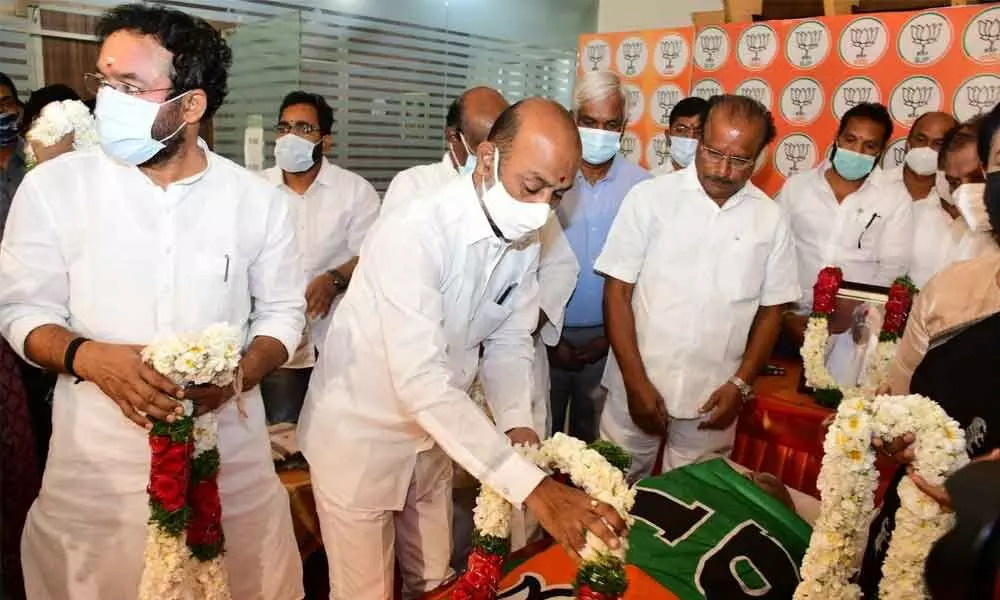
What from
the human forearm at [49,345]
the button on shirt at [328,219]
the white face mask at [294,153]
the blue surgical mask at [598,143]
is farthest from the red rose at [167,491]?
the white face mask at [294,153]

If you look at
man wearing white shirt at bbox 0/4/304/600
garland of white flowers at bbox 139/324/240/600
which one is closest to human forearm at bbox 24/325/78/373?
man wearing white shirt at bbox 0/4/304/600

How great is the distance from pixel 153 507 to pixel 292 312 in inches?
26.9

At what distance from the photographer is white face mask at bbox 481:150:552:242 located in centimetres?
206

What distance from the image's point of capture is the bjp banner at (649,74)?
5.91m

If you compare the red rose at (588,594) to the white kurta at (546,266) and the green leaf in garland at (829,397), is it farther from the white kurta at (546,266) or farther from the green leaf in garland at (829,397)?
the green leaf in garland at (829,397)

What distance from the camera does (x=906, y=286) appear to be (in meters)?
3.24

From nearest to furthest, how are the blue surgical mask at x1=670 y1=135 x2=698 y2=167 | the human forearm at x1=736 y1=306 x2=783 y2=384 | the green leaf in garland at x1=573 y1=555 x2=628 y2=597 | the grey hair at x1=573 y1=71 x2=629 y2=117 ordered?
the green leaf in garland at x1=573 y1=555 x2=628 y2=597 → the human forearm at x1=736 y1=306 x2=783 y2=384 → the grey hair at x1=573 y1=71 x2=629 y2=117 → the blue surgical mask at x1=670 y1=135 x2=698 y2=167

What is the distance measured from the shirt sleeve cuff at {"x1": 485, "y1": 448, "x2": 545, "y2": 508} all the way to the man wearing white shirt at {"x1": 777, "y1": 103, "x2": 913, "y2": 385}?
9.26ft

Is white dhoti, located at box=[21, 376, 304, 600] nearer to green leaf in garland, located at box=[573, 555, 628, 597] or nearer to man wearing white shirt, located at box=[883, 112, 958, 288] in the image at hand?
green leaf in garland, located at box=[573, 555, 628, 597]

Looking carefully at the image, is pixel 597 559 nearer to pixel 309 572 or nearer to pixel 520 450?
pixel 520 450

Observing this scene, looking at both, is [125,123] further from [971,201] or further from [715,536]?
[971,201]

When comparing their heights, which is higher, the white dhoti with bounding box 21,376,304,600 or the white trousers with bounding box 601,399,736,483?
the white dhoti with bounding box 21,376,304,600

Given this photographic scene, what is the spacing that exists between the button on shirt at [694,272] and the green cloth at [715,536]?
0.56 metres

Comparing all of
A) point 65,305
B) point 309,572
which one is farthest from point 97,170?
point 309,572
